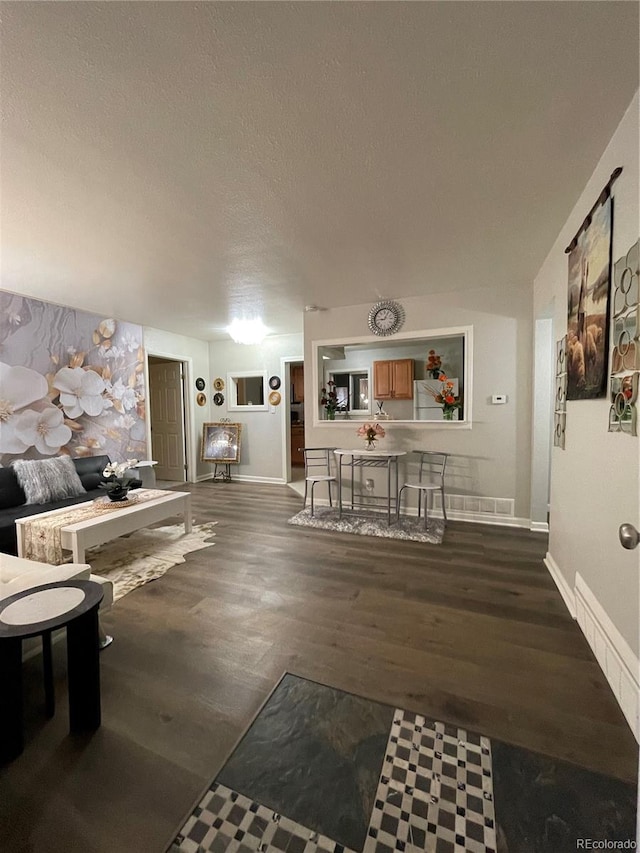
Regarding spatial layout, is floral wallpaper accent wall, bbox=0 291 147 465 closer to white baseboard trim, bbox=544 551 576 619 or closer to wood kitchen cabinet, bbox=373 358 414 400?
wood kitchen cabinet, bbox=373 358 414 400

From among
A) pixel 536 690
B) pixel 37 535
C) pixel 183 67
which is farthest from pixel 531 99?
pixel 37 535

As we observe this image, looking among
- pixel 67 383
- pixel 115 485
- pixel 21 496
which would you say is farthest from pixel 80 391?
pixel 115 485

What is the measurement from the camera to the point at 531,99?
139cm

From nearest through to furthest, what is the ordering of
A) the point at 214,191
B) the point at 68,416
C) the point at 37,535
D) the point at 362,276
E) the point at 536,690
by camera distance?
the point at 536,690, the point at 214,191, the point at 37,535, the point at 362,276, the point at 68,416

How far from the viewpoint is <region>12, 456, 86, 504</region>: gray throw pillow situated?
323cm

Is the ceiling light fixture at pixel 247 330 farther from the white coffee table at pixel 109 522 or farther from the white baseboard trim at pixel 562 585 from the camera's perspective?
the white baseboard trim at pixel 562 585

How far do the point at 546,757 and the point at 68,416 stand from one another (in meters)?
4.95

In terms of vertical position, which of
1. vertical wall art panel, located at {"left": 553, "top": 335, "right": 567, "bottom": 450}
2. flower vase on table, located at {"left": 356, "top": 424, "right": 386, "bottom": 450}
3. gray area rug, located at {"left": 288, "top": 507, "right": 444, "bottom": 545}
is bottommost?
gray area rug, located at {"left": 288, "top": 507, "right": 444, "bottom": 545}

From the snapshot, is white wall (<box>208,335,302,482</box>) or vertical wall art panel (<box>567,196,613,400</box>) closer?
vertical wall art panel (<box>567,196,613,400</box>)

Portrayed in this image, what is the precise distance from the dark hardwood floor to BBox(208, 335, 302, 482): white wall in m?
3.14

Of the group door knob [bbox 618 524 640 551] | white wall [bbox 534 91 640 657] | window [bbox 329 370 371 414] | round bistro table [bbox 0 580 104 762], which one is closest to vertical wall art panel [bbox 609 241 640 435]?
white wall [bbox 534 91 640 657]

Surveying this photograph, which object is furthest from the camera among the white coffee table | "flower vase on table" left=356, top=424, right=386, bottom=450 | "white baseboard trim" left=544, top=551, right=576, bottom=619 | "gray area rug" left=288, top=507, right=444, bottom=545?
"flower vase on table" left=356, top=424, right=386, bottom=450

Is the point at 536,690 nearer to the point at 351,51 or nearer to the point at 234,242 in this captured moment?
the point at 351,51

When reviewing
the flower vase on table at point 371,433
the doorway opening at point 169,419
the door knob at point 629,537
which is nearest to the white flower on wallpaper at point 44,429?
the doorway opening at point 169,419
